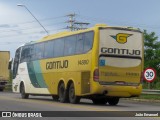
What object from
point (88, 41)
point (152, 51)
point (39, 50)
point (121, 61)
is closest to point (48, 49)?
point (39, 50)

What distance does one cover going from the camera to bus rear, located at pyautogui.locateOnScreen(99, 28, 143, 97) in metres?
23.3

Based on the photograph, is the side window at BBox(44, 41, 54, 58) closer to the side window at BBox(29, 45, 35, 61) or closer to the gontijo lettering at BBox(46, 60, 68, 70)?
the gontijo lettering at BBox(46, 60, 68, 70)

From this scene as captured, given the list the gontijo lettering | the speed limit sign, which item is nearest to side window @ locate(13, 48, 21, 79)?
the gontijo lettering

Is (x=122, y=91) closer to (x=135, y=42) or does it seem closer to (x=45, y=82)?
(x=135, y=42)

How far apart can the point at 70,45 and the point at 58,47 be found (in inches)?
57.2

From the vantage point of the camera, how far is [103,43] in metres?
23.3

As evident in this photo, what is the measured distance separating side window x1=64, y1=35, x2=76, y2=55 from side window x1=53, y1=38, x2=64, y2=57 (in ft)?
1.43

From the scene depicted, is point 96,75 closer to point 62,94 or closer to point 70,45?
point 70,45

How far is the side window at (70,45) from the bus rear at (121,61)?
2112 millimetres

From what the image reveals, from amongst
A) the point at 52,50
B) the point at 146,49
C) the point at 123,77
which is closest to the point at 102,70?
the point at 123,77

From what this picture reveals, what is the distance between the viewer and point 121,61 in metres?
23.6

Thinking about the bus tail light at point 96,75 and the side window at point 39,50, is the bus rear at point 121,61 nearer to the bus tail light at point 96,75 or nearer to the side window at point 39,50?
the bus tail light at point 96,75

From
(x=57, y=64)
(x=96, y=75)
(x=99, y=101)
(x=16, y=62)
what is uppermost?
(x=16, y=62)

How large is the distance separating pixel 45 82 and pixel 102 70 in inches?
234
